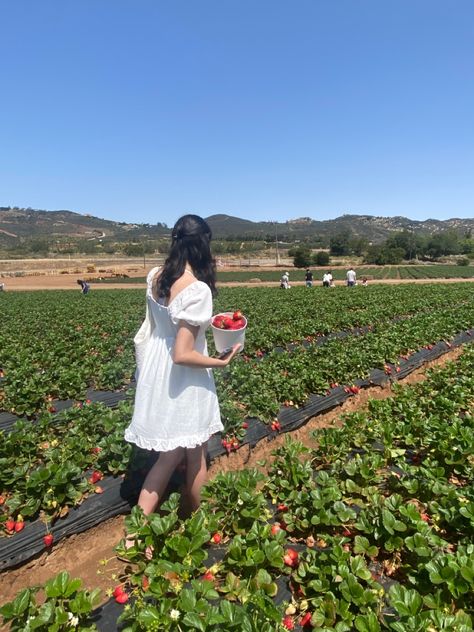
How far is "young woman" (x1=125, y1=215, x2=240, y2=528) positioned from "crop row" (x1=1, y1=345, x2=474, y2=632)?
34 cm

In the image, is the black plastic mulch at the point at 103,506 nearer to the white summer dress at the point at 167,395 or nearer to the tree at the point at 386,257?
the white summer dress at the point at 167,395

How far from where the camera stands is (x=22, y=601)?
183cm

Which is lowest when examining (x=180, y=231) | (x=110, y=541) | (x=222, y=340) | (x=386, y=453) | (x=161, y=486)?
(x=110, y=541)

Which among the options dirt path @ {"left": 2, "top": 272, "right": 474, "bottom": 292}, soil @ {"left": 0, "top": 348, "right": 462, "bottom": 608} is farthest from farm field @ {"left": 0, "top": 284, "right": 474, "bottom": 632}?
dirt path @ {"left": 2, "top": 272, "right": 474, "bottom": 292}

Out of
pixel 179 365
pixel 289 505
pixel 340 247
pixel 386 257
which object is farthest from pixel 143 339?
pixel 340 247

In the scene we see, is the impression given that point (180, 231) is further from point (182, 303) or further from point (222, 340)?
point (222, 340)

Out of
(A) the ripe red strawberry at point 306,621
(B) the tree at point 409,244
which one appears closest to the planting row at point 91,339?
(A) the ripe red strawberry at point 306,621

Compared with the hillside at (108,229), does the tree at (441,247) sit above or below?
below

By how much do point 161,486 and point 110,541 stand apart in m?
0.86

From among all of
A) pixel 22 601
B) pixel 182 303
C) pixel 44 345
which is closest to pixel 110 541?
pixel 22 601

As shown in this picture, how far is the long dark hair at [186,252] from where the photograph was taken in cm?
251

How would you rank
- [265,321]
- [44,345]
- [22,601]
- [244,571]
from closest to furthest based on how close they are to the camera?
[22,601]
[244,571]
[44,345]
[265,321]

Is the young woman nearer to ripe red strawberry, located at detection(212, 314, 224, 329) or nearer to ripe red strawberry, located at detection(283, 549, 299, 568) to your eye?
ripe red strawberry, located at detection(212, 314, 224, 329)

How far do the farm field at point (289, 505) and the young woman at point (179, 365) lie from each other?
1.13ft
